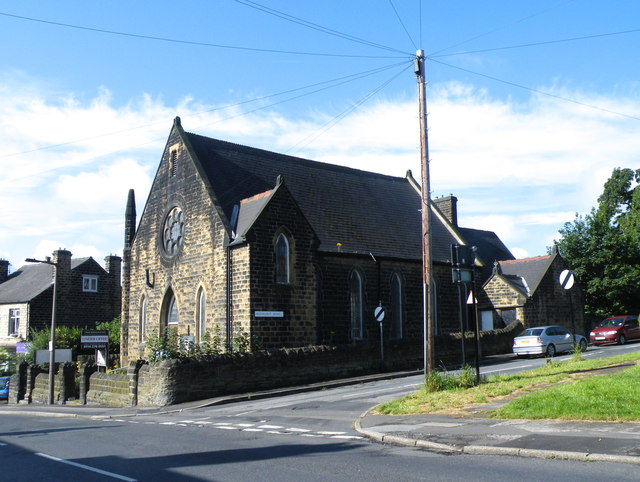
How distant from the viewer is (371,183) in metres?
36.6

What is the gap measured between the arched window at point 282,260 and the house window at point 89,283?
27.0 meters

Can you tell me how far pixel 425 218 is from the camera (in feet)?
55.2

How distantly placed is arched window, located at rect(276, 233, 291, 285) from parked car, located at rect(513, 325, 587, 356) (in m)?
11.4

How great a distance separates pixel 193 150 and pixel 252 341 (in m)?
10.2

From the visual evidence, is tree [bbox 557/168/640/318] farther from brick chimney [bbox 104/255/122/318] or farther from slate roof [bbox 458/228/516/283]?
brick chimney [bbox 104/255/122/318]

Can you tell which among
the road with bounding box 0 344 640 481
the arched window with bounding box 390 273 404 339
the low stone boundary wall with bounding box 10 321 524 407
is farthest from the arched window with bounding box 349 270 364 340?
the road with bounding box 0 344 640 481

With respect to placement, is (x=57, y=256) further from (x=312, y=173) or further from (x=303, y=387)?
(x=303, y=387)

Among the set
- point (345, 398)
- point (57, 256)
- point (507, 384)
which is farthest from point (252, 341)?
point (57, 256)

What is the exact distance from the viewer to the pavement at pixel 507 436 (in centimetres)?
830

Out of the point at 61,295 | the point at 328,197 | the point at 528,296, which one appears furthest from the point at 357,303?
the point at 61,295

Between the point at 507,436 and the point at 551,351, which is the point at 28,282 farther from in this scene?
the point at 507,436

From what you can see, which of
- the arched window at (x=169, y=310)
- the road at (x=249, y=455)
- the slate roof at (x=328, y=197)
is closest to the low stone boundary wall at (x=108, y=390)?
the arched window at (x=169, y=310)

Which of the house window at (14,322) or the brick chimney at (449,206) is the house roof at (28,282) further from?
the brick chimney at (449,206)

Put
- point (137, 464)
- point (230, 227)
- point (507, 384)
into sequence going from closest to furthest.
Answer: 1. point (137, 464)
2. point (507, 384)
3. point (230, 227)
